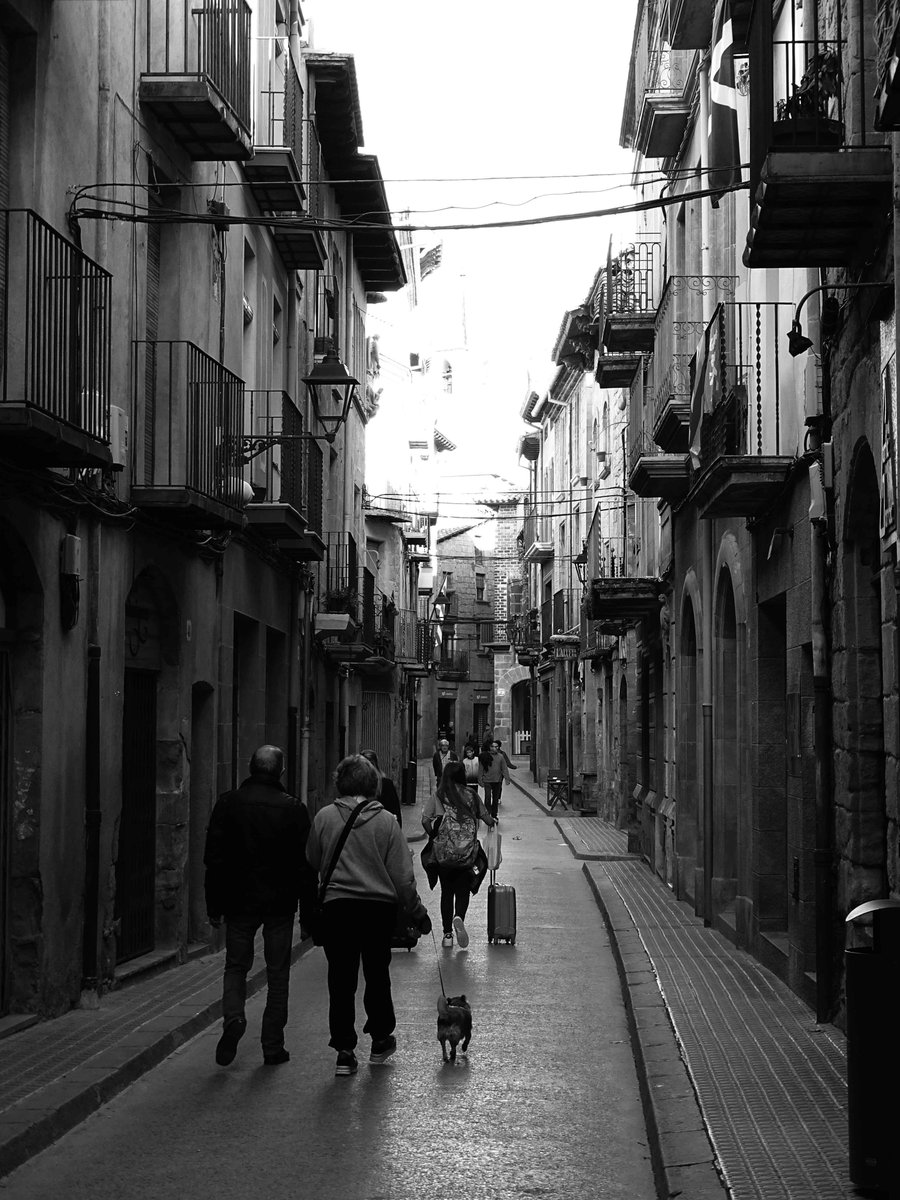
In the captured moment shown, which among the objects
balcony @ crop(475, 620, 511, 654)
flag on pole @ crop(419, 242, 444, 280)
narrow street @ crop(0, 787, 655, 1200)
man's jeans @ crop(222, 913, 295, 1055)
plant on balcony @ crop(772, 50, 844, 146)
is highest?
flag on pole @ crop(419, 242, 444, 280)

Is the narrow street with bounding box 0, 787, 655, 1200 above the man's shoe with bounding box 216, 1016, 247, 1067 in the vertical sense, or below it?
below

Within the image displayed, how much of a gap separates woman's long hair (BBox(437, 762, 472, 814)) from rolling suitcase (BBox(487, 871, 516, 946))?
0.84m

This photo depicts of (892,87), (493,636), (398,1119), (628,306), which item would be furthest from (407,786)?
(493,636)

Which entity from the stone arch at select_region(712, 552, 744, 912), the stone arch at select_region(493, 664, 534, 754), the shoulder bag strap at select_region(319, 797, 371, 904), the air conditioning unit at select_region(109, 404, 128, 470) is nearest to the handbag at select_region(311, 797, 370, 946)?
the shoulder bag strap at select_region(319, 797, 371, 904)

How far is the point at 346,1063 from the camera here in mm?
9023

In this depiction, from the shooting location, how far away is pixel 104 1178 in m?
6.93

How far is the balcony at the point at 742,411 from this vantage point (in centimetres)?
1186

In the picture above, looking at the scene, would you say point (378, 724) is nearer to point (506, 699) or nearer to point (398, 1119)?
point (398, 1119)

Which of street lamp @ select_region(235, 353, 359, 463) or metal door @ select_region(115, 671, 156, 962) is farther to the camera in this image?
street lamp @ select_region(235, 353, 359, 463)

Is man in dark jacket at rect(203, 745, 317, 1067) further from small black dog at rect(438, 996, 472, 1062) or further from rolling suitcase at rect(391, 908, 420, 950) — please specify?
small black dog at rect(438, 996, 472, 1062)

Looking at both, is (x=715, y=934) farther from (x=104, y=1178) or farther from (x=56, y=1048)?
(x=104, y=1178)

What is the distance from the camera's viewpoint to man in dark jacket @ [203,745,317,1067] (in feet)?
30.8

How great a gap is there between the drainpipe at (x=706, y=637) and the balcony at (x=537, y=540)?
3527cm

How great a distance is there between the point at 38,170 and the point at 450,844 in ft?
22.4
